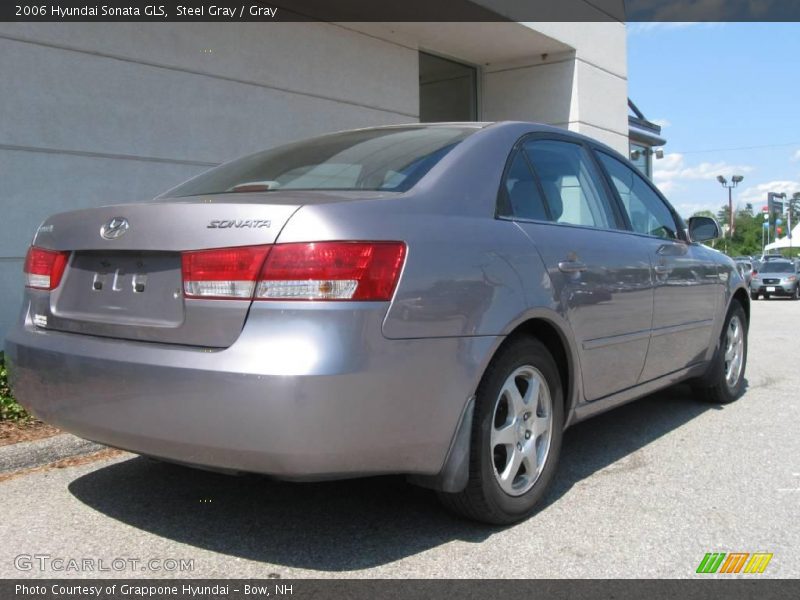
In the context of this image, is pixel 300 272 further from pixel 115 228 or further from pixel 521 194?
pixel 521 194

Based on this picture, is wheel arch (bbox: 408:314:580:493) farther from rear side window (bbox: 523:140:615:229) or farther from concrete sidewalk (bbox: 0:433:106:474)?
concrete sidewalk (bbox: 0:433:106:474)

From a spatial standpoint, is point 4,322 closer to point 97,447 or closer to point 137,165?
point 137,165

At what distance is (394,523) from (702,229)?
3.16 metres

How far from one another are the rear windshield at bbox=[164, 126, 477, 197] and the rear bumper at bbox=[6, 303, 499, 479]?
69cm

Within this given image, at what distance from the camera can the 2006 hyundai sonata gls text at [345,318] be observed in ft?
7.79

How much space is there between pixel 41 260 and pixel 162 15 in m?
4.86

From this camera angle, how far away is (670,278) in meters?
4.32

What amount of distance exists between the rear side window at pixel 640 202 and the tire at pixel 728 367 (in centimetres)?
101

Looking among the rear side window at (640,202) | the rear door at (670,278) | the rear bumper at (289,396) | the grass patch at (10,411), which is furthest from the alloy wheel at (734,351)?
the grass patch at (10,411)

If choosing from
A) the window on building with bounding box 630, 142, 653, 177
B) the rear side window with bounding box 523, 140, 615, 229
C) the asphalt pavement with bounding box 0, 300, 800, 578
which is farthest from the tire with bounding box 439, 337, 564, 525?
the window on building with bounding box 630, 142, 653, 177

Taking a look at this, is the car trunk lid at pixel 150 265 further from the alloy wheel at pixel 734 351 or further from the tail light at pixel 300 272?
the alloy wheel at pixel 734 351

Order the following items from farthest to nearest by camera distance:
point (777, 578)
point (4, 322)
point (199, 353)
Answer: point (4, 322) → point (777, 578) → point (199, 353)

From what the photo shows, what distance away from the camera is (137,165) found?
6.91m
